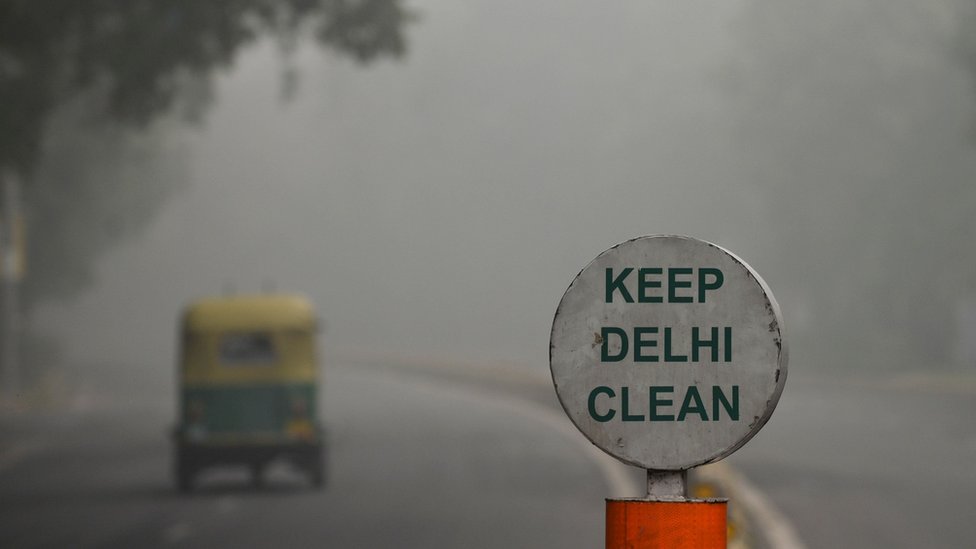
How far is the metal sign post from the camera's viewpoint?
562 cm

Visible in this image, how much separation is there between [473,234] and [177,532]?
120m

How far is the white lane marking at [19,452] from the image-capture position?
111ft

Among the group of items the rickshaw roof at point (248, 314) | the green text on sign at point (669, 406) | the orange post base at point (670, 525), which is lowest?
the orange post base at point (670, 525)

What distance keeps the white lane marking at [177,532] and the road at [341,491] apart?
0.07 ft

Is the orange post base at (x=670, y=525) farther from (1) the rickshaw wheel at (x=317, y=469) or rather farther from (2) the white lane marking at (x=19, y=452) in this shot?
(2) the white lane marking at (x=19, y=452)

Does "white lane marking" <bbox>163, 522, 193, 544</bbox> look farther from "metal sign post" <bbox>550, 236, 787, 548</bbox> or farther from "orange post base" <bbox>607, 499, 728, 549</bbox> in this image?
"orange post base" <bbox>607, 499, 728, 549</bbox>

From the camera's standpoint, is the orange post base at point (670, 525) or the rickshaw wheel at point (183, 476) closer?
the orange post base at point (670, 525)

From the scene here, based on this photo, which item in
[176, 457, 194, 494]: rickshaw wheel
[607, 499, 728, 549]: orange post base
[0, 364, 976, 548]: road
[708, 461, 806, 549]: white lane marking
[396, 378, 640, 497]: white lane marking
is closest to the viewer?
[607, 499, 728, 549]: orange post base

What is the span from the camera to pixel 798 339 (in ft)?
252

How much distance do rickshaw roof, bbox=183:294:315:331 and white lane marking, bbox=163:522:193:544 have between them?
15.1 feet

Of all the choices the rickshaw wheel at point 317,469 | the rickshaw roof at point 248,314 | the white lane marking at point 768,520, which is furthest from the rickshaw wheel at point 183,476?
the white lane marking at point 768,520

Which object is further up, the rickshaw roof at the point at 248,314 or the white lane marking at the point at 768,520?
the rickshaw roof at the point at 248,314

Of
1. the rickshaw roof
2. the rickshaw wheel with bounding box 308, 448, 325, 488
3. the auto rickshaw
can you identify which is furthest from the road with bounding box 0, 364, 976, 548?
the rickshaw roof

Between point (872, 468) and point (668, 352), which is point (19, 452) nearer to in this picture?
Result: point (872, 468)
